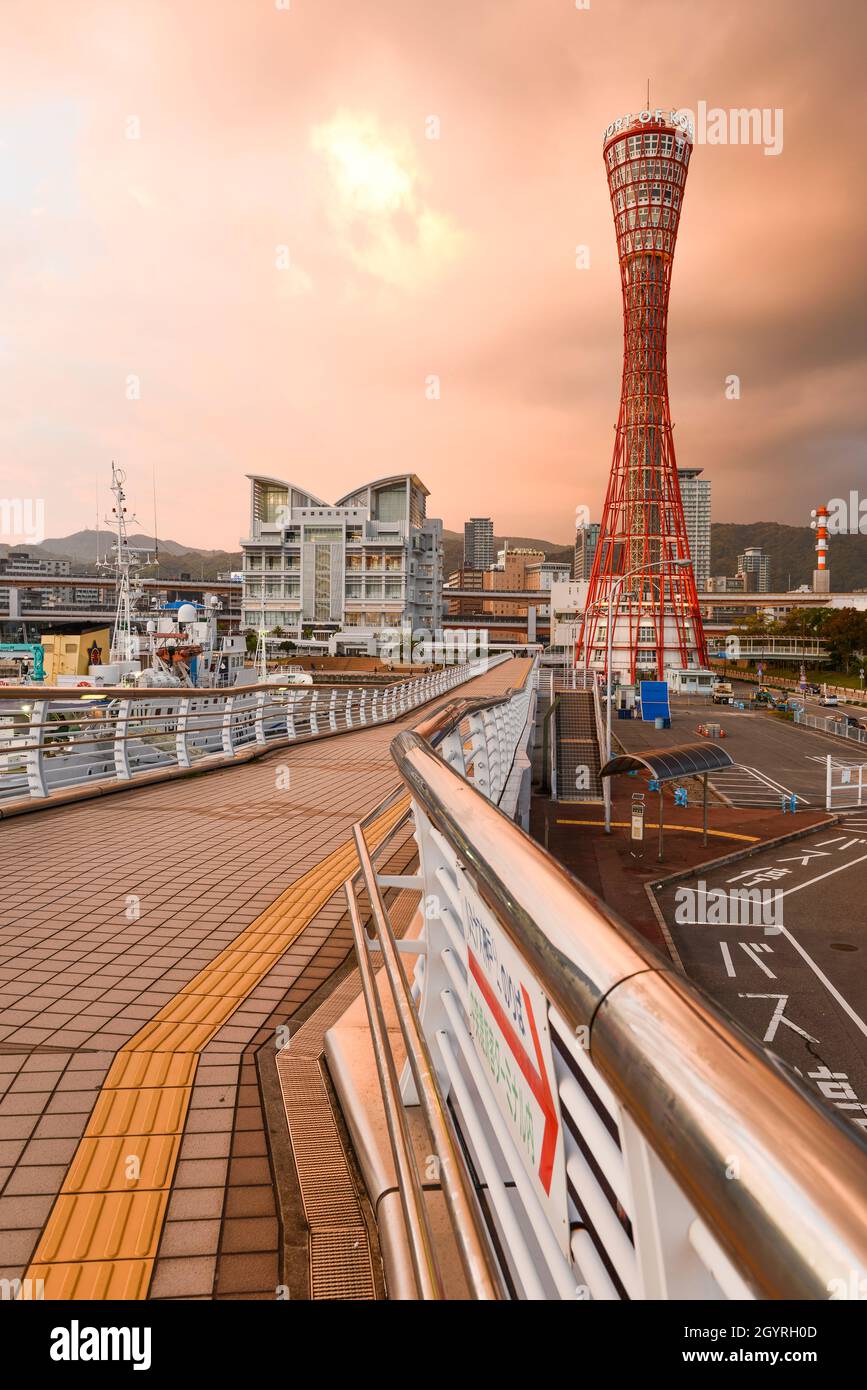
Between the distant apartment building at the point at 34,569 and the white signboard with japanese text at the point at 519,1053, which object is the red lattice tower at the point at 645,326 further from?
the distant apartment building at the point at 34,569

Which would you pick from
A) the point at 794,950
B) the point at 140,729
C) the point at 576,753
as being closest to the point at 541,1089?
the point at 794,950

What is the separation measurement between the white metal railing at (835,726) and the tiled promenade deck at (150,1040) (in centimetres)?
4307

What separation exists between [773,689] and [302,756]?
74.9 meters

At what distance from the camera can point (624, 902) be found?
17.8 meters

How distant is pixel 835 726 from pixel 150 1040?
167ft

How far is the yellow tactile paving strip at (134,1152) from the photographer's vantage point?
7.02 ft

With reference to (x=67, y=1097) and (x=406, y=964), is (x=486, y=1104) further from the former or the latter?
(x=406, y=964)

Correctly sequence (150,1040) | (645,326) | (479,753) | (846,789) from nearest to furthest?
(150,1040) → (479,753) → (846,789) → (645,326)

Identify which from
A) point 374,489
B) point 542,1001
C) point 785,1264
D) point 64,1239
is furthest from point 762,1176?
point 374,489

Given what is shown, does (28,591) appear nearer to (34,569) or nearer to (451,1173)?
(34,569)

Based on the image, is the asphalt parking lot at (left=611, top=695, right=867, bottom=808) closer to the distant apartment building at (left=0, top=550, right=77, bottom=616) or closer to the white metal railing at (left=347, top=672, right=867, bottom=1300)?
the white metal railing at (left=347, top=672, right=867, bottom=1300)

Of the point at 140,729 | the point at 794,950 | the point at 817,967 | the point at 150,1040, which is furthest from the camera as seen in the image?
the point at 140,729

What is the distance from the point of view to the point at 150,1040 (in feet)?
11.0

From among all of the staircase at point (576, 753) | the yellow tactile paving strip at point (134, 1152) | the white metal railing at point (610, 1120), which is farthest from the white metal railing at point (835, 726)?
the white metal railing at point (610, 1120)
